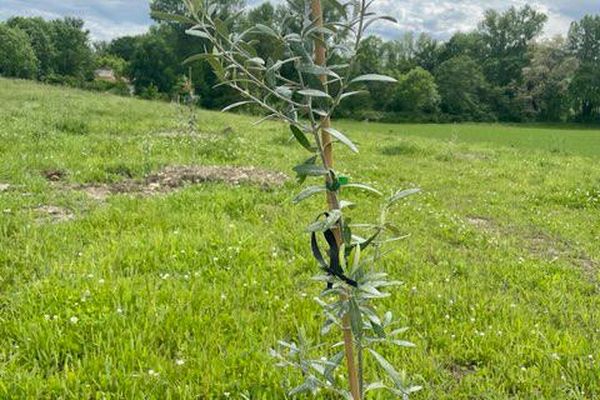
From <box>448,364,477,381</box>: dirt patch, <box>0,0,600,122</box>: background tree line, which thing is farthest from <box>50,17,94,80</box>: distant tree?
<box>448,364,477,381</box>: dirt patch

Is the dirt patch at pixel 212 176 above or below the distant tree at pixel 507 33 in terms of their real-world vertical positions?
below

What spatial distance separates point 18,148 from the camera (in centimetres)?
1097

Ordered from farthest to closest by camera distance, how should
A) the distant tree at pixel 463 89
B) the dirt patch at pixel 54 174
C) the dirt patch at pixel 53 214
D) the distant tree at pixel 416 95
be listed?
the distant tree at pixel 463 89
the distant tree at pixel 416 95
the dirt patch at pixel 54 174
the dirt patch at pixel 53 214

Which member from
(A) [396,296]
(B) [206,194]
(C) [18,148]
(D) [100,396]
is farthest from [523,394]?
(C) [18,148]

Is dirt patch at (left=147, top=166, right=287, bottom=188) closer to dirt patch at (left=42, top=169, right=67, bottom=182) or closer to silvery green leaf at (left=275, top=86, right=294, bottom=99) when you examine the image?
dirt patch at (left=42, top=169, right=67, bottom=182)

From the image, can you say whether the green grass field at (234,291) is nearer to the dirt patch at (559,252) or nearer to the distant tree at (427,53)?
the dirt patch at (559,252)

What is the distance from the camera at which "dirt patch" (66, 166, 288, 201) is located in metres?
8.54

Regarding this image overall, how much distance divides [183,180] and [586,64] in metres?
90.6

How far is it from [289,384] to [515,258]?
4.50 meters

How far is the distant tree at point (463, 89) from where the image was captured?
3324 inches

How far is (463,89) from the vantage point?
86438 mm

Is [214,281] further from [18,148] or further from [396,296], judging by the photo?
[18,148]

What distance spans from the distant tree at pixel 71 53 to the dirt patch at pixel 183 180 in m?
88.2

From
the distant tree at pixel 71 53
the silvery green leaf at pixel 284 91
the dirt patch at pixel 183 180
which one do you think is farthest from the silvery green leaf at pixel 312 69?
the distant tree at pixel 71 53
